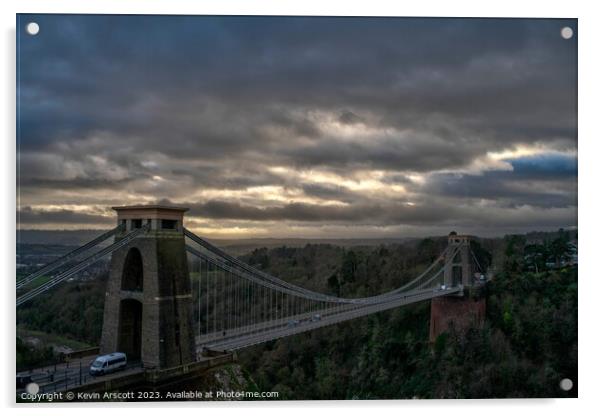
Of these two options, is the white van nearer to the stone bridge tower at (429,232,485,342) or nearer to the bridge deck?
the bridge deck

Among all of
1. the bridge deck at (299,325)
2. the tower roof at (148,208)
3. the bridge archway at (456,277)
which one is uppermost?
the tower roof at (148,208)

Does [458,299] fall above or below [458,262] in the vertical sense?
below

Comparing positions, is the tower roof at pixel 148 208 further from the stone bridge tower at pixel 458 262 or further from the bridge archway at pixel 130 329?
the stone bridge tower at pixel 458 262

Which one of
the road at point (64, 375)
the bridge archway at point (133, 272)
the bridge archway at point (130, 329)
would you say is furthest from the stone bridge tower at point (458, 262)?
the road at point (64, 375)

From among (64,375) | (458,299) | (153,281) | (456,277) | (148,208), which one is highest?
(148,208)

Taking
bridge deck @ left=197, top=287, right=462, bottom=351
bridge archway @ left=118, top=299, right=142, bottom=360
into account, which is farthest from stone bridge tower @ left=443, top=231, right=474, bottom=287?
bridge archway @ left=118, top=299, right=142, bottom=360

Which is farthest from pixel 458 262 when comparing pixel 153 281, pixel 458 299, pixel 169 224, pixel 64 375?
pixel 64 375

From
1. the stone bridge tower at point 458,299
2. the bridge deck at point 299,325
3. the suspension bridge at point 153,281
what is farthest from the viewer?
the stone bridge tower at point 458,299

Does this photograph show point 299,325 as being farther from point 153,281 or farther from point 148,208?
point 148,208
